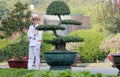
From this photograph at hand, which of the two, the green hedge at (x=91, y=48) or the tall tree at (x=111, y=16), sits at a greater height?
the tall tree at (x=111, y=16)

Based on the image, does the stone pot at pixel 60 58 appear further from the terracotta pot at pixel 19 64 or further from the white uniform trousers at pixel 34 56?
the terracotta pot at pixel 19 64

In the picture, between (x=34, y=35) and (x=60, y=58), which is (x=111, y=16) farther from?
(x=60, y=58)

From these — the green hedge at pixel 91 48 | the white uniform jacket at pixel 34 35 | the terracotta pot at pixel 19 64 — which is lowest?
the green hedge at pixel 91 48

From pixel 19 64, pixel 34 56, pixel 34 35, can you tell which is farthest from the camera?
pixel 19 64

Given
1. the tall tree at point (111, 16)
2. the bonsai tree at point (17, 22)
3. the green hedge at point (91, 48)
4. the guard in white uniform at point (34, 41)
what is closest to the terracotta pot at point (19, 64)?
the bonsai tree at point (17, 22)

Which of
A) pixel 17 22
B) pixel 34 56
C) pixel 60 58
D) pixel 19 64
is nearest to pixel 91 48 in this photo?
pixel 17 22

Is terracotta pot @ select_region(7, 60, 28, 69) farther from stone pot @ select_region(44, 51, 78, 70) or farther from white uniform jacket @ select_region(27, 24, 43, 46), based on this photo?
stone pot @ select_region(44, 51, 78, 70)

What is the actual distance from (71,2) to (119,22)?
4351cm

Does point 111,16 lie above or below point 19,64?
above

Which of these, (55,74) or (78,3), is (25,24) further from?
(78,3)

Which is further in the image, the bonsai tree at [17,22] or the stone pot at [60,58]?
the bonsai tree at [17,22]

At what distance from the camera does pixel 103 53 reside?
31109 mm

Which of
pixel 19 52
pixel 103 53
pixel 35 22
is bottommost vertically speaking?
pixel 103 53

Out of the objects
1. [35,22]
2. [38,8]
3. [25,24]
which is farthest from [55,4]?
[38,8]
